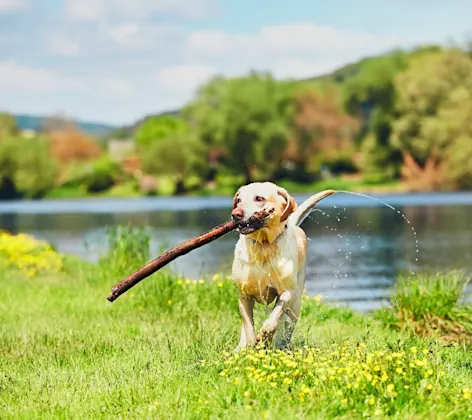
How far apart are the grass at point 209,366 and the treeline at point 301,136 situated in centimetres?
6081

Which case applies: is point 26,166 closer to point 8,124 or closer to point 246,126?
point 246,126

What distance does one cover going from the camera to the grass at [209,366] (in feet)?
20.7

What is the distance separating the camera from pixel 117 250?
55.3ft

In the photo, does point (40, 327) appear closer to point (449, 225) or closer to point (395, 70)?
point (449, 225)

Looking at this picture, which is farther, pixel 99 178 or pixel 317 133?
pixel 99 178

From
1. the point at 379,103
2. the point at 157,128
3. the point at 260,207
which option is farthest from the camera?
the point at 157,128

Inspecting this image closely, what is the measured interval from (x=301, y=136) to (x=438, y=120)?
22089mm

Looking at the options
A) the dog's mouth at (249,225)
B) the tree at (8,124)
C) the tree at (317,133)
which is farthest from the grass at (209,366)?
the tree at (8,124)

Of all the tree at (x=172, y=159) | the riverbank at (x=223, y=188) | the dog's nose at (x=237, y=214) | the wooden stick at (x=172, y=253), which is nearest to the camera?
the dog's nose at (x=237, y=214)

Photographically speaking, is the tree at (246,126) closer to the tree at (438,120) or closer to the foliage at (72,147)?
the tree at (438,120)

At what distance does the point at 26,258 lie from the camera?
709 inches

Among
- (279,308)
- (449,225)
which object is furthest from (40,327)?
(449,225)

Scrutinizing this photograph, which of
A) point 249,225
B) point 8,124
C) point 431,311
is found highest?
point 8,124

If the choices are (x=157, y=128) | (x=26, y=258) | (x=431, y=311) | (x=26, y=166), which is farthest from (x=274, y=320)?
(x=157, y=128)
